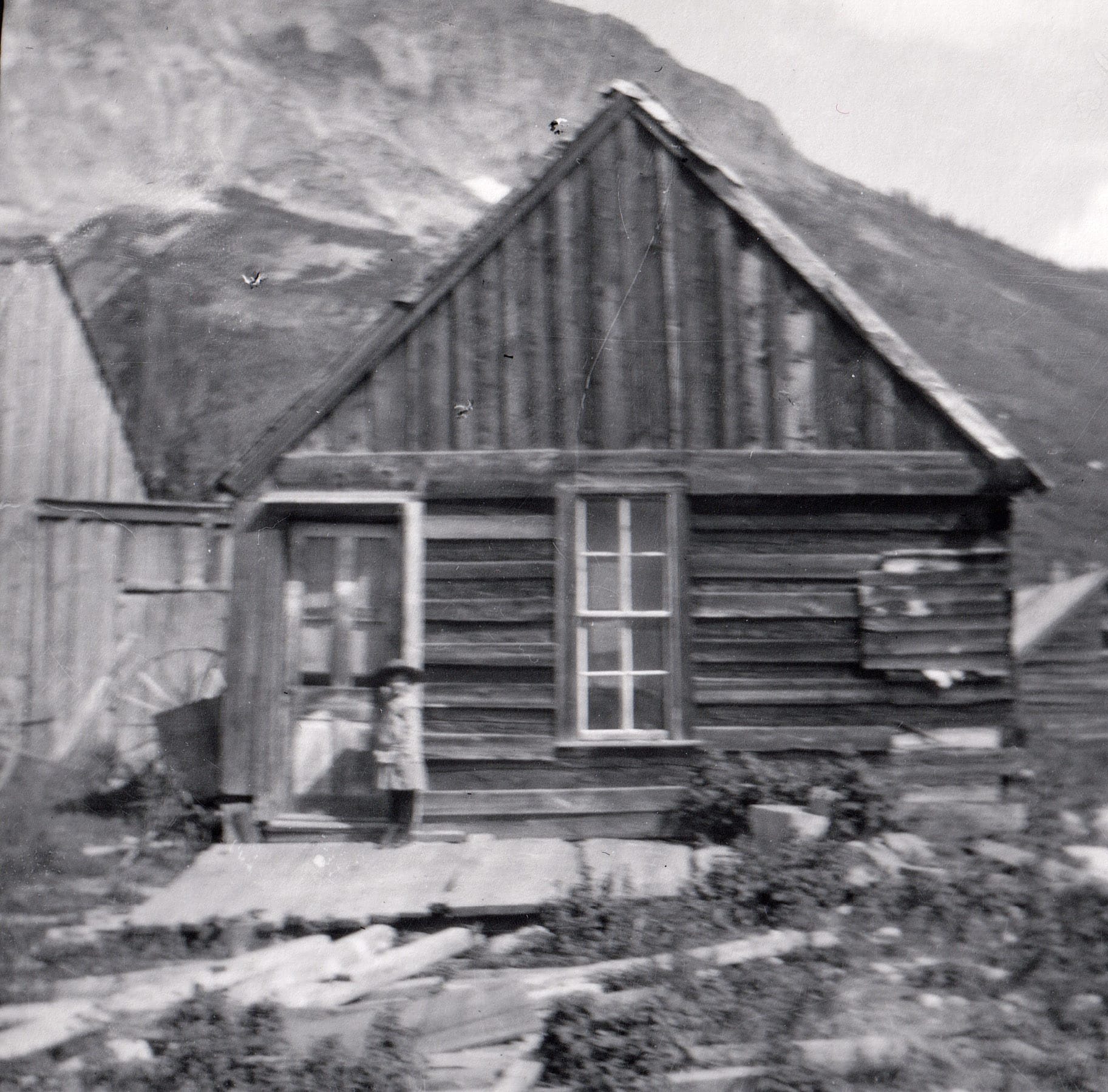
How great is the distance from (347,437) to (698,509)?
250cm

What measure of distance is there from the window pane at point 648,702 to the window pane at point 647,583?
1.64 feet

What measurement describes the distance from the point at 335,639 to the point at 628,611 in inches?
81.1

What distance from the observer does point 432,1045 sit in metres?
4.23

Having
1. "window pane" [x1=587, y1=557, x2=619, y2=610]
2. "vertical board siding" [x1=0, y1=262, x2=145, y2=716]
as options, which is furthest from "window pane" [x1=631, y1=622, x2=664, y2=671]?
"vertical board siding" [x1=0, y1=262, x2=145, y2=716]

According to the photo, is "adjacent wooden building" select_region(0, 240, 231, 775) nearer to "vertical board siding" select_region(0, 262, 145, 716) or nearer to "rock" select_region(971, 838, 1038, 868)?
"vertical board siding" select_region(0, 262, 145, 716)

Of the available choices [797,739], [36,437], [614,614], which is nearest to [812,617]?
[797,739]

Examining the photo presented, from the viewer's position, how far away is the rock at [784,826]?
18.8 ft

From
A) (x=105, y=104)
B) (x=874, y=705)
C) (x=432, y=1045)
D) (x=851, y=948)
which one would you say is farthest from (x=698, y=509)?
(x=105, y=104)

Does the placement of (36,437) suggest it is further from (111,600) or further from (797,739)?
(797,739)

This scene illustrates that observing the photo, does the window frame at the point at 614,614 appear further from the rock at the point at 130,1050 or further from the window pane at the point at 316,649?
the rock at the point at 130,1050

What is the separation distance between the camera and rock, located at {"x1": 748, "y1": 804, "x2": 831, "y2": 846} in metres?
5.73

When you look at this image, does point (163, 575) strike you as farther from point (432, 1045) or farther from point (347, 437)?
point (432, 1045)

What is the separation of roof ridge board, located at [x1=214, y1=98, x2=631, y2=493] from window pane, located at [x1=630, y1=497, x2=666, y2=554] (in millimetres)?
2012

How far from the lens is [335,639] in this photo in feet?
22.2
